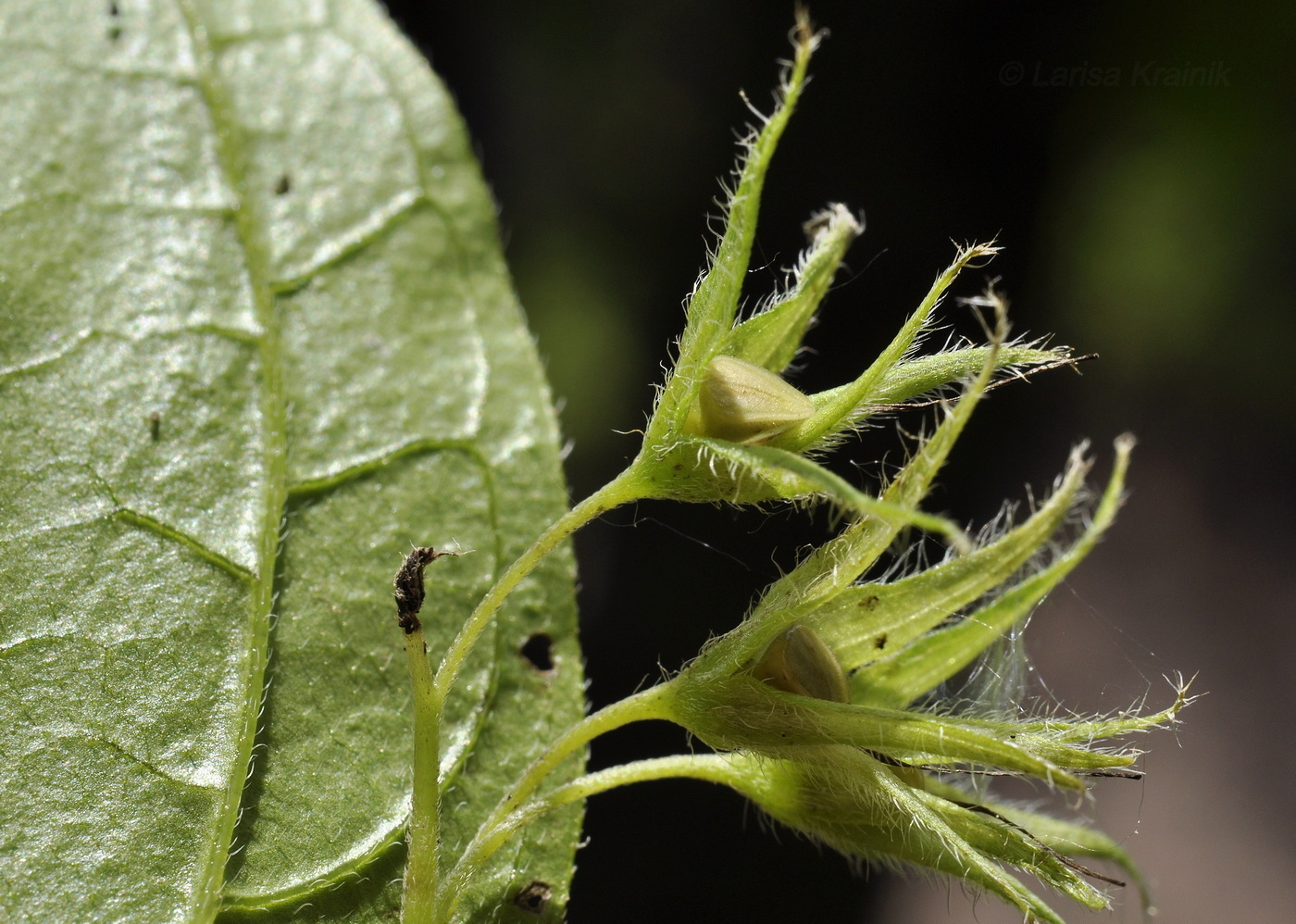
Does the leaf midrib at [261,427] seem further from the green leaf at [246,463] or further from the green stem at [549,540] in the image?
the green stem at [549,540]

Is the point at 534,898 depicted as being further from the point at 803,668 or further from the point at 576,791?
the point at 803,668

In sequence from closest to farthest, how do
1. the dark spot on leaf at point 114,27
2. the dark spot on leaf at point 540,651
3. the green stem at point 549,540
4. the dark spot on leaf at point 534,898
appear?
the green stem at point 549,540
the dark spot on leaf at point 534,898
the dark spot on leaf at point 540,651
the dark spot on leaf at point 114,27

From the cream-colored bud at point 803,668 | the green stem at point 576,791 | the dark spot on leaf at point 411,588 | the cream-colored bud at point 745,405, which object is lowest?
the green stem at point 576,791

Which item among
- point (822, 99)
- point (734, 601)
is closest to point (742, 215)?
point (734, 601)

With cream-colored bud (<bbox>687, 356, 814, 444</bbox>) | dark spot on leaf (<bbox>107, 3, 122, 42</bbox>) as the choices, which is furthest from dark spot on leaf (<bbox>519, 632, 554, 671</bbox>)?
dark spot on leaf (<bbox>107, 3, 122, 42</bbox>)

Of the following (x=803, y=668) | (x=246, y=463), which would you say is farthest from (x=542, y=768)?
(x=246, y=463)

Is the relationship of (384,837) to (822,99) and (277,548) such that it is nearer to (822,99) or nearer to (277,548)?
(277,548)

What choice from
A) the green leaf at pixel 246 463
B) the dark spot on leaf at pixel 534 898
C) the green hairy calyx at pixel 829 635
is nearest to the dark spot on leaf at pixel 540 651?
the green leaf at pixel 246 463
